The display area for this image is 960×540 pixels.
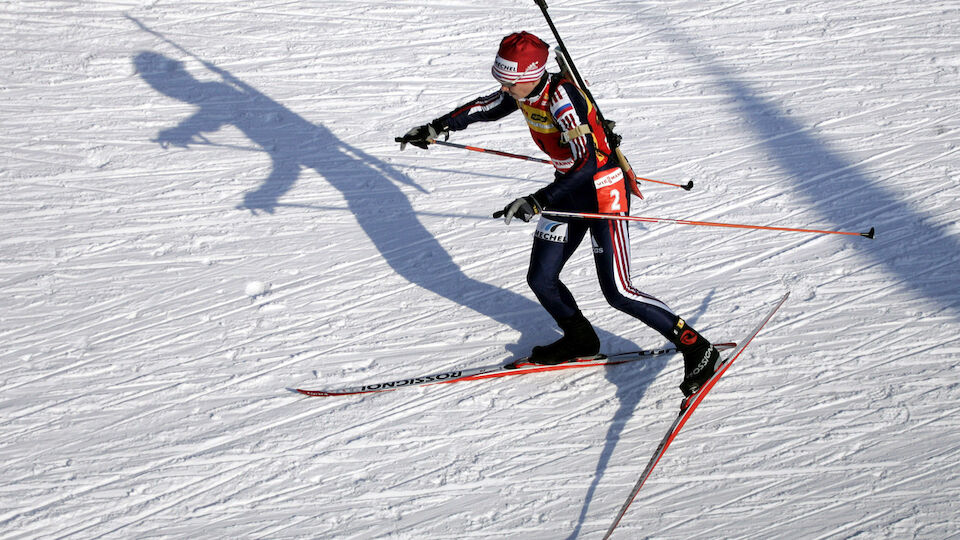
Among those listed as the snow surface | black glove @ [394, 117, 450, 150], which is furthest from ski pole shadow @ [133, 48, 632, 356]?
black glove @ [394, 117, 450, 150]

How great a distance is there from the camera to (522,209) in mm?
3197

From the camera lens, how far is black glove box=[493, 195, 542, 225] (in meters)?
3.17

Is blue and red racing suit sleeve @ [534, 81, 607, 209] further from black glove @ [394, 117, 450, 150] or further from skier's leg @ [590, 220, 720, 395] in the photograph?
black glove @ [394, 117, 450, 150]

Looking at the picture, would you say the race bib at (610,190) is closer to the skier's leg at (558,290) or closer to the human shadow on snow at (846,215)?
the skier's leg at (558,290)

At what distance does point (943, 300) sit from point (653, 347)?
5.04 ft

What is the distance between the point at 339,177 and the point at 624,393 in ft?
8.55

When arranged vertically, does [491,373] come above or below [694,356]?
below

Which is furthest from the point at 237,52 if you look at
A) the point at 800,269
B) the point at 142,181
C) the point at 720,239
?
the point at 800,269

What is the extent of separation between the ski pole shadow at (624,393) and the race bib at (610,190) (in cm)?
88

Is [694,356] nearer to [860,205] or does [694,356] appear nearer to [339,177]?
[860,205]

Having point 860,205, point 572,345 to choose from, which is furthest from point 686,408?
point 860,205

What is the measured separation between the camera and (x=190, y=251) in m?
4.94

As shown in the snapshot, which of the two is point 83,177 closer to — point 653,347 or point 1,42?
point 1,42

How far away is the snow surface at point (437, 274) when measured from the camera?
3451mm
